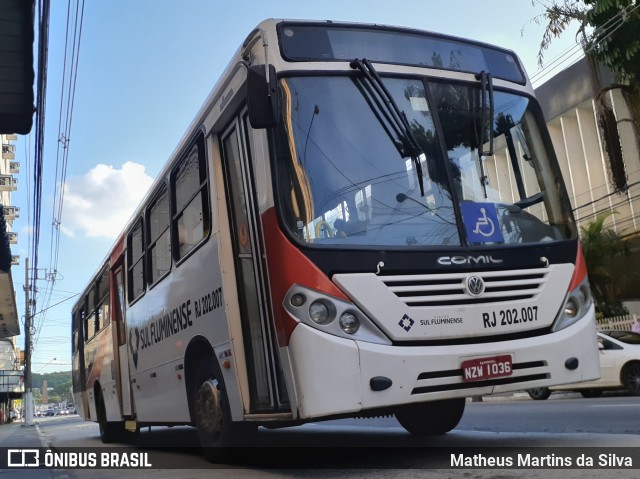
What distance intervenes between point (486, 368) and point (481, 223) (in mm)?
1089

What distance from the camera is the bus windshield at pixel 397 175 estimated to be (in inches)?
208

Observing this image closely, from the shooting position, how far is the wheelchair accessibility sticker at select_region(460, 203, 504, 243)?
216 inches

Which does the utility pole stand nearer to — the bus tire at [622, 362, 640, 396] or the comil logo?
the comil logo

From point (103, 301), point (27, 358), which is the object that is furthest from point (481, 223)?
point (27, 358)

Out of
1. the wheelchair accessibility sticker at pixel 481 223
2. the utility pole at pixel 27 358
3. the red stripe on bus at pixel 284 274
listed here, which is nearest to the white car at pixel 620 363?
the wheelchair accessibility sticker at pixel 481 223

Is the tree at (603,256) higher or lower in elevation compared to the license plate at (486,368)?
higher

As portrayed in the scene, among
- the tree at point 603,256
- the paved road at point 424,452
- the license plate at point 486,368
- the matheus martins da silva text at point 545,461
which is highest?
the tree at point 603,256

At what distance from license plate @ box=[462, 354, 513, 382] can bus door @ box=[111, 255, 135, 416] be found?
6.19m

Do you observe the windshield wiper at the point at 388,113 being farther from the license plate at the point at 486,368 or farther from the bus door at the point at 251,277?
the license plate at the point at 486,368

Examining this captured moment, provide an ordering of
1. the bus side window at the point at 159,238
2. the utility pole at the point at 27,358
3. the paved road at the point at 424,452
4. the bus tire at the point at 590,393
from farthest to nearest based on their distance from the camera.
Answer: the utility pole at the point at 27,358
the bus tire at the point at 590,393
the bus side window at the point at 159,238
the paved road at the point at 424,452

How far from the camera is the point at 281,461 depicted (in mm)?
6793

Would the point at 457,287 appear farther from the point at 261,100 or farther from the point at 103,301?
the point at 103,301

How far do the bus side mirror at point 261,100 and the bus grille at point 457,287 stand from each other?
53.2 inches

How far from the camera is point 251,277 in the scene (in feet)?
19.3
